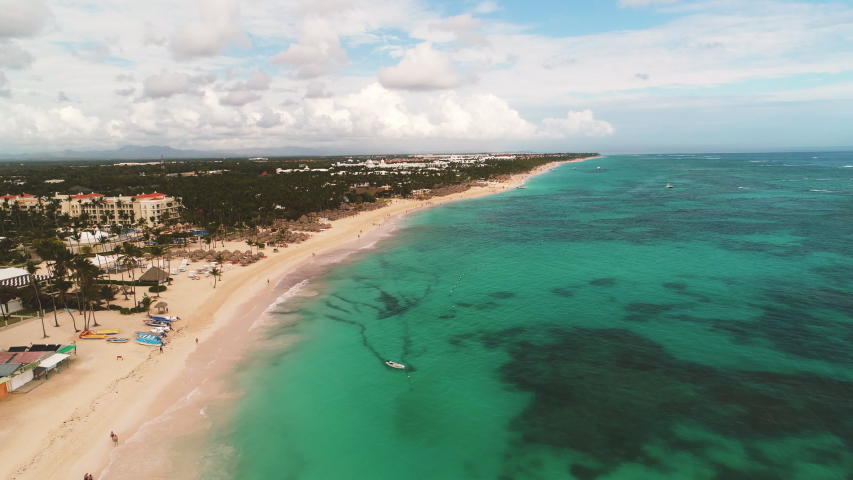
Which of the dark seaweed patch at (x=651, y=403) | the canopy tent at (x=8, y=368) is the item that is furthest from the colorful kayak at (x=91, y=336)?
the dark seaweed patch at (x=651, y=403)

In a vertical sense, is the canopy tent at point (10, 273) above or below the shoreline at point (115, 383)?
above

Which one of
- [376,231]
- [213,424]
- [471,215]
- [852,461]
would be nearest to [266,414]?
[213,424]

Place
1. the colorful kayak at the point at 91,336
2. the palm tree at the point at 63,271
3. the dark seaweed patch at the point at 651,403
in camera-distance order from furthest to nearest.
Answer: the palm tree at the point at 63,271
the colorful kayak at the point at 91,336
the dark seaweed patch at the point at 651,403

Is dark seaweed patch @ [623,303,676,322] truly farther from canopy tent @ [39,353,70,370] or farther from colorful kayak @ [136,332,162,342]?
canopy tent @ [39,353,70,370]

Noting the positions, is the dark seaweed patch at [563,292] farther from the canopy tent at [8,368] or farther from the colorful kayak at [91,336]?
the canopy tent at [8,368]

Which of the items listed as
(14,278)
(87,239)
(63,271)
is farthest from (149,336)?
(87,239)
